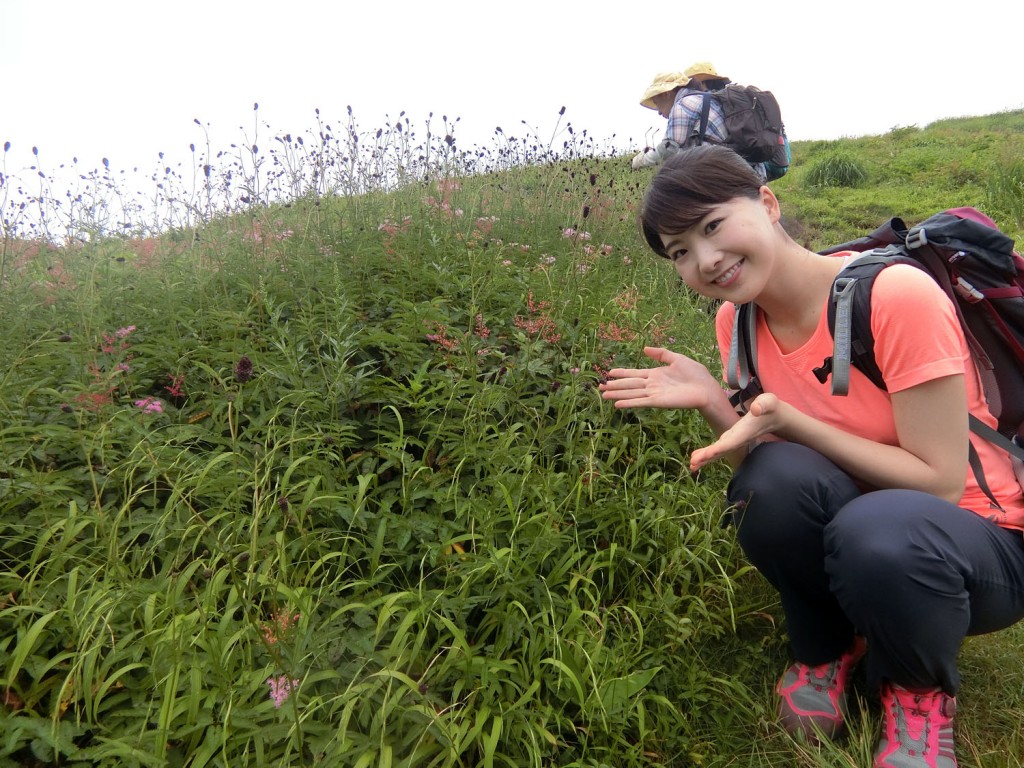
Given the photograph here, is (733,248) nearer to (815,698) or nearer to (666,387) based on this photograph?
(666,387)

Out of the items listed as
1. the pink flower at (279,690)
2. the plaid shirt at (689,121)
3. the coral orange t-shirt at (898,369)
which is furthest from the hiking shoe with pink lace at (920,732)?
the plaid shirt at (689,121)

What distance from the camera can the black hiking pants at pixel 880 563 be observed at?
142 cm

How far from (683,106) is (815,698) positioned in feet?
10.3

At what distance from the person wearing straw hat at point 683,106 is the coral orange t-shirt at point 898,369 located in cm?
202

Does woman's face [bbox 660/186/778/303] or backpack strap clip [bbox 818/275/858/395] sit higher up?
woman's face [bbox 660/186/778/303]

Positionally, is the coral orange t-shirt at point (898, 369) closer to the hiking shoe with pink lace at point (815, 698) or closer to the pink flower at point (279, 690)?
the hiking shoe with pink lace at point (815, 698)

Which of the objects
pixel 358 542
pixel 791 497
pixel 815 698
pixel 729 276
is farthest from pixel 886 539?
pixel 358 542

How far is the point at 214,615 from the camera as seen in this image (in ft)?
5.03

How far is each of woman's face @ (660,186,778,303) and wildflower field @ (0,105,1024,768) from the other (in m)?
0.61

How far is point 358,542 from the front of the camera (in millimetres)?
1817

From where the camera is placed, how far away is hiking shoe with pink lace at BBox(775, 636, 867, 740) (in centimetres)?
170

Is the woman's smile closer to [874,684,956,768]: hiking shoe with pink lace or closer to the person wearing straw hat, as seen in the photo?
[874,684,956,768]: hiking shoe with pink lace

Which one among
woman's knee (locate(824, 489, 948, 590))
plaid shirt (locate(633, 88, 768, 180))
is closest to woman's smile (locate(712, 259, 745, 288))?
woman's knee (locate(824, 489, 948, 590))

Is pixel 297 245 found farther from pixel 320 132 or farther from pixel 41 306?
pixel 41 306
